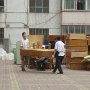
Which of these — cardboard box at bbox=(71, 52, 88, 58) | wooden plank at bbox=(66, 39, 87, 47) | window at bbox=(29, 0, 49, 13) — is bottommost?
cardboard box at bbox=(71, 52, 88, 58)

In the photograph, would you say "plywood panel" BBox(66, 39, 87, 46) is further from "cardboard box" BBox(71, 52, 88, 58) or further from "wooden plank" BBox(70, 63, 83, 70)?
"wooden plank" BBox(70, 63, 83, 70)

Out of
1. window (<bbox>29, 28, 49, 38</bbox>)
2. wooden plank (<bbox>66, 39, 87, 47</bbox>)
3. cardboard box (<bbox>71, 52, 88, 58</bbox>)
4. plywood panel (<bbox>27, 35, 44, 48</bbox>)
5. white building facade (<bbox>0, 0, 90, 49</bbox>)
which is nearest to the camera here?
cardboard box (<bbox>71, 52, 88, 58</bbox>)

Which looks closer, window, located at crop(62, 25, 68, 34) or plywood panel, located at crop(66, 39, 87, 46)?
plywood panel, located at crop(66, 39, 87, 46)

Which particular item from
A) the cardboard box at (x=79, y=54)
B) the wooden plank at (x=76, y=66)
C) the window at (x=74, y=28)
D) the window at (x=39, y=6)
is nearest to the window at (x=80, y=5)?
the window at (x=74, y=28)

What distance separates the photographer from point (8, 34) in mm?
43656

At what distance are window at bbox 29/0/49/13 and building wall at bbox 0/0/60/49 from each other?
375 millimetres

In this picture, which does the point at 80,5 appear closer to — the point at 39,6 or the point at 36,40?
the point at 39,6

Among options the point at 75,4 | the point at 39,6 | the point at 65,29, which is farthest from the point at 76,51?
the point at 39,6

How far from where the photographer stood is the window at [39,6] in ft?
145

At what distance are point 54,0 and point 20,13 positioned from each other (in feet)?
11.4

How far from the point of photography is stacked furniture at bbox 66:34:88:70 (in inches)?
1047

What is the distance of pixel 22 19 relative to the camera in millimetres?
43781

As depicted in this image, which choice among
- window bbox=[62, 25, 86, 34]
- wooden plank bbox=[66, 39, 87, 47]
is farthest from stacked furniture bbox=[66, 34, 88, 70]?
window bbox=[62, 25, 86, 34]

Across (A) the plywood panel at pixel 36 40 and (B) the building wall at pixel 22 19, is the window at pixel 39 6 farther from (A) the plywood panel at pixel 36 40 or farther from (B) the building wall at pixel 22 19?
(A) the plywood panel at pixel 36 40
